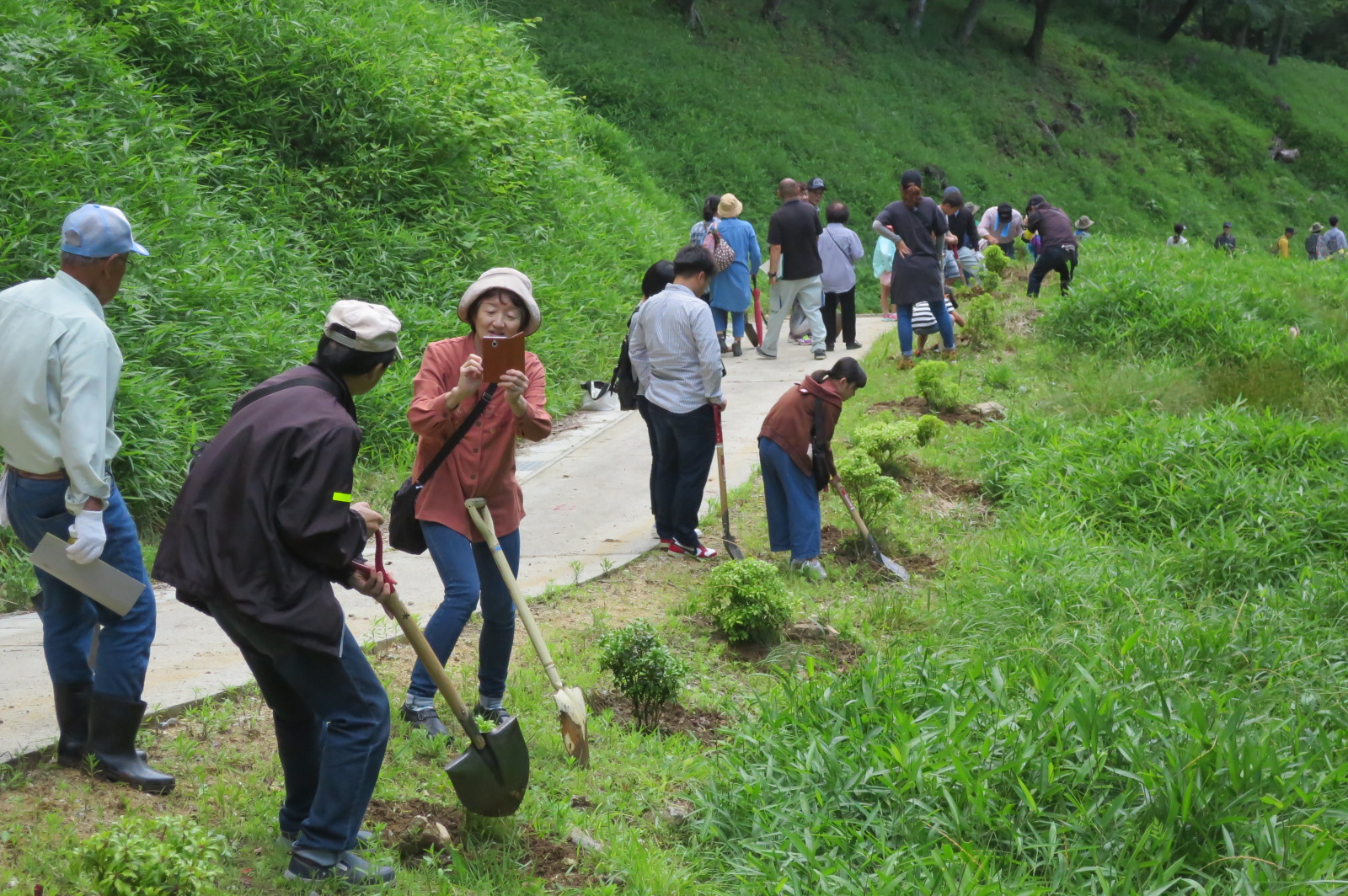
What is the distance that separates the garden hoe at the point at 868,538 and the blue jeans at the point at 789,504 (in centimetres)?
19

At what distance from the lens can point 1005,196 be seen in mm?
30703

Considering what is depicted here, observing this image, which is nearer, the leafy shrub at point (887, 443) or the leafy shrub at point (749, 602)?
the leafy shrub at point (749, 602)

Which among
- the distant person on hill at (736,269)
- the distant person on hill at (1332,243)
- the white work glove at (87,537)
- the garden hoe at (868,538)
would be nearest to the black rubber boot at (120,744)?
the white work glove at (87,537)

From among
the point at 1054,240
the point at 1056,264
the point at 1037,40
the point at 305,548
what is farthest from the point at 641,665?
the point at 1037,40

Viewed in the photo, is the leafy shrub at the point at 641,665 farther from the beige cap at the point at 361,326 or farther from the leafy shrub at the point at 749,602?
the beige cap at the point at 361,326

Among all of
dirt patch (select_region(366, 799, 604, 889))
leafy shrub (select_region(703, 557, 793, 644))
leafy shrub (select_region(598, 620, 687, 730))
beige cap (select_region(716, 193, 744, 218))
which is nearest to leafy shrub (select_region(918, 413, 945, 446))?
beige cap (select_region(716, 193, 744, 218))

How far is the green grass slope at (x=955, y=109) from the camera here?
24172 millimetres

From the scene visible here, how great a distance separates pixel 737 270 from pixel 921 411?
2.67m

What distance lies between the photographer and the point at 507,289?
4.47 meters

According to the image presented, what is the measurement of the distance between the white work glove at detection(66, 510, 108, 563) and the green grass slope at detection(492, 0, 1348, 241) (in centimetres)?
1794

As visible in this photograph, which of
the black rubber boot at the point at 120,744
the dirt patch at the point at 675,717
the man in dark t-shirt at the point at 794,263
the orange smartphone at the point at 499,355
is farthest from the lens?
the man in dark t-shirt at the point at 794,263

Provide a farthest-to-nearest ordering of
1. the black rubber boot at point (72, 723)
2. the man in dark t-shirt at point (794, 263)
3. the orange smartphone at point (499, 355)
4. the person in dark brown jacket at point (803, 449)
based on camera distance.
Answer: the man in dark t-shirt at point (794, 263) → the person in dark brown jacket at point (803, 449) → the orange smartphone at point (499, 355) → the black rubber boot at point (72, 723)

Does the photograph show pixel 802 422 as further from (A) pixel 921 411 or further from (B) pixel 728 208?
(B) pixel 728 208

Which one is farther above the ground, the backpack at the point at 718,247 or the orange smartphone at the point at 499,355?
the orange smartphone at the point at 499,355
